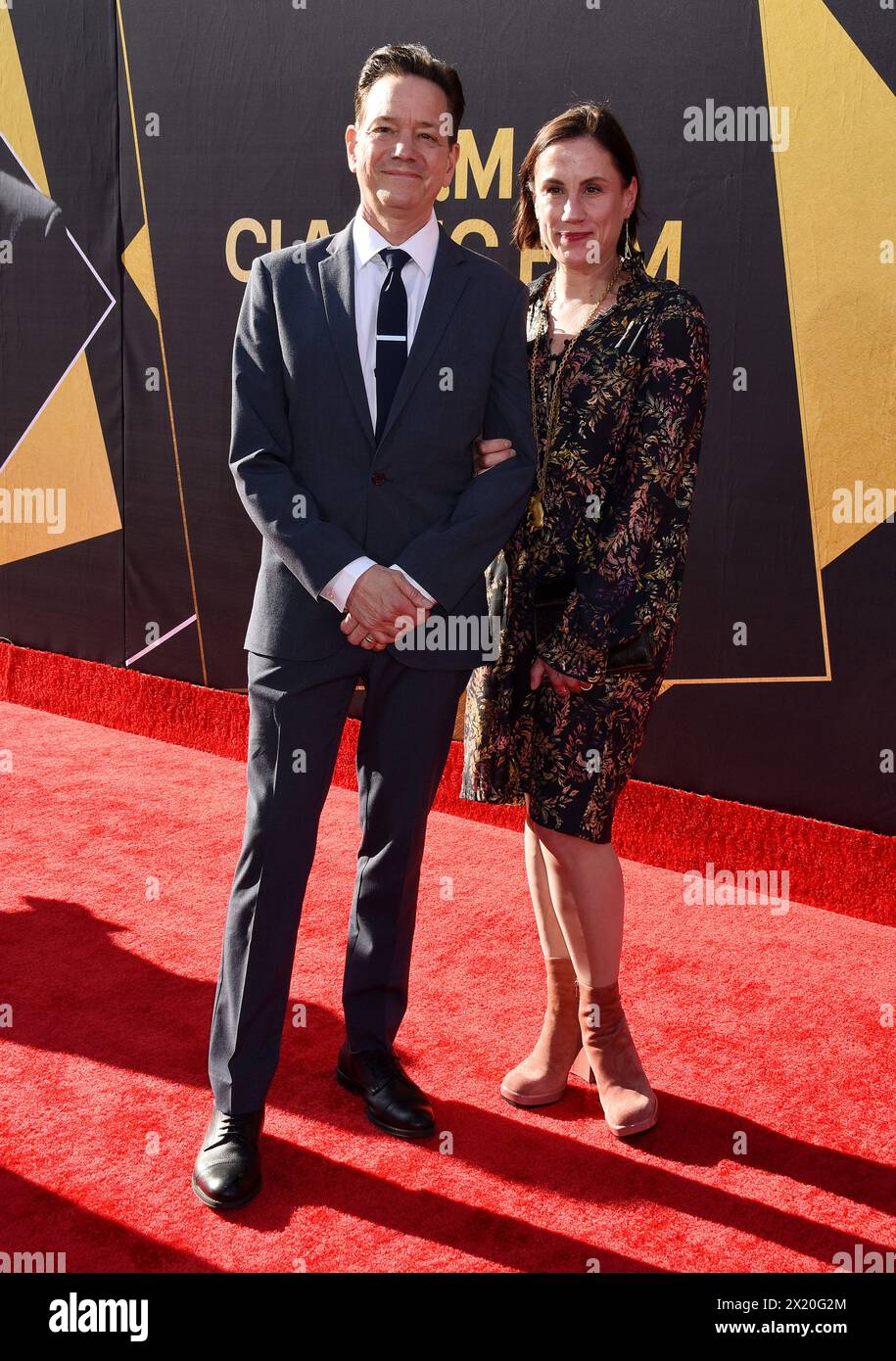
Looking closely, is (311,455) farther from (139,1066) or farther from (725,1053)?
(725,1053)

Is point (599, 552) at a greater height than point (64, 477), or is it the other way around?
point (64, 477)

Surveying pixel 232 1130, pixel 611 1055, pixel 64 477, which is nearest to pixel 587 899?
pixel 611 1055

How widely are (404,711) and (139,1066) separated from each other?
2.82ft

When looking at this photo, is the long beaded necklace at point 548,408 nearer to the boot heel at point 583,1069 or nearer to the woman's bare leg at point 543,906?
the woman's bare leg at point 543,906

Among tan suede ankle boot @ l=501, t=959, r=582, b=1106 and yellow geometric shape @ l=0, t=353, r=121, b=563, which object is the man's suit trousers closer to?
tan suede ankle boot @ l=501, t=959, r=582, b=1106

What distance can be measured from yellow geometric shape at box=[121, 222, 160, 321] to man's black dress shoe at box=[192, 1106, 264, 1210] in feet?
9.73

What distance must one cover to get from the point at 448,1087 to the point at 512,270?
2.18m

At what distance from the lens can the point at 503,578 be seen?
2174mm

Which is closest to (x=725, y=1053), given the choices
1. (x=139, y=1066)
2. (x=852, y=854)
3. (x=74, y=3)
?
(x=852, y=854)

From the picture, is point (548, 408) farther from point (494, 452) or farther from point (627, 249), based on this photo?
point (627, 249)

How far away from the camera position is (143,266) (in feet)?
13.8

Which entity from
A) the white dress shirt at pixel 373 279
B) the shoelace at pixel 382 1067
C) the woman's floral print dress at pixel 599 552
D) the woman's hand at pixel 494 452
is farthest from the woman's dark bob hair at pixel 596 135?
the shoelace at pixel 382 1067

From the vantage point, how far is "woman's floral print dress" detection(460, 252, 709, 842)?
1.97 metres

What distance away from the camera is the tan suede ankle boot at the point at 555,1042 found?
2.27 metres
